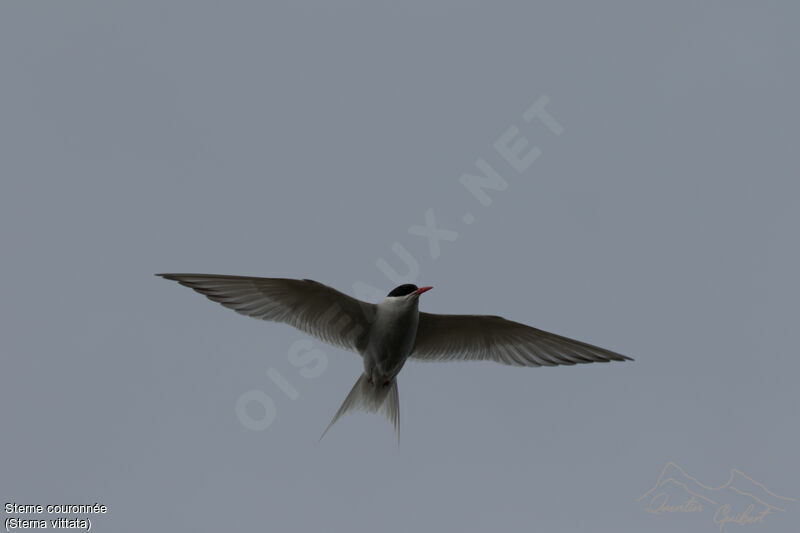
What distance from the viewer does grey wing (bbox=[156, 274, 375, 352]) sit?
859 centimetres

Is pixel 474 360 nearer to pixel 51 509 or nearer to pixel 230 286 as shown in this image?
pixel 230 286

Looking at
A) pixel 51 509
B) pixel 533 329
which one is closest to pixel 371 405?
pixel 533 329

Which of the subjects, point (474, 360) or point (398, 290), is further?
point (474, 360)

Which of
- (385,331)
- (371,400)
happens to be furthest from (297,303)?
(371,400)

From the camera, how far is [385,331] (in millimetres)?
9016

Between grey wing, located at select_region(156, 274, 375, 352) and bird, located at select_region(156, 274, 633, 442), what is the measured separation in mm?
10

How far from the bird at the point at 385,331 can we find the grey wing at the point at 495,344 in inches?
0.4

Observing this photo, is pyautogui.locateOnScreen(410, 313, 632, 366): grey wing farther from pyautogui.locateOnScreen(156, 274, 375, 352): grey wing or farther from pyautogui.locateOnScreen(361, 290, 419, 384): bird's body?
pyautogui.locateOnScreen(156, 274, 375, 352): grey wing

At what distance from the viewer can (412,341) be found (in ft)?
30.3

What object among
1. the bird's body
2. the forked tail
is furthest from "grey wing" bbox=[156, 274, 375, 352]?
the forked tail

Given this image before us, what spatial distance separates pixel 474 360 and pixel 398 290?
1.48 metres

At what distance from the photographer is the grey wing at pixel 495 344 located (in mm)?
9430

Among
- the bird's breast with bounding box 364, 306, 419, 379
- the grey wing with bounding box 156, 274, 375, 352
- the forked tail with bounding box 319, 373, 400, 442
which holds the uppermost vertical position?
the grey wing with bounding box 156, 274, 375, 352

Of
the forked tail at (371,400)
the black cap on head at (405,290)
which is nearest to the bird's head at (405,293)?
the black cap on head at (405,290)
